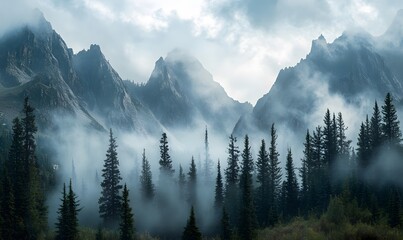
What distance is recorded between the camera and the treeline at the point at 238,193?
2499 inches

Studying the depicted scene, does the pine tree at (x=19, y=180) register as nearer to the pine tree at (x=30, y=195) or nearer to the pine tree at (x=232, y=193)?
the pine tree at (x=30, y=195)

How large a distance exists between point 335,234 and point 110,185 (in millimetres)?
45123

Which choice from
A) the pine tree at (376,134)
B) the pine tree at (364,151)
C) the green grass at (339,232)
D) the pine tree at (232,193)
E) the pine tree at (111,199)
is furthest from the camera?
the pine tree at (232,193)

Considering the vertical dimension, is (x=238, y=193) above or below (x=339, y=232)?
above

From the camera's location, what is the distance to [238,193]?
9388 cm

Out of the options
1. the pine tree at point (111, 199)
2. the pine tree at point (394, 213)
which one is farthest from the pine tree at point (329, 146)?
the pine tree at point (111, 199)

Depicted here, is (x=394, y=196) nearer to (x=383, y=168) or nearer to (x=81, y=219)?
(x=383, y=168)

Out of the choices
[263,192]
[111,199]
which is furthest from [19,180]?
[263,192]

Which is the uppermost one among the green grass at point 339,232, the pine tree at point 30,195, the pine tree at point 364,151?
the pine tree at point 364,151

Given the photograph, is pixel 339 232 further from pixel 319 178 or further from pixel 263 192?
pixel 263 192

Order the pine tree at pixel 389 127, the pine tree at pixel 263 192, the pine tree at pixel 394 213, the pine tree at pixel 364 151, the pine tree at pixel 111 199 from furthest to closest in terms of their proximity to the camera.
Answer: the pine tree at pixel 263 192, the pine tree at pixel 364 151, the pine tree at pixel 389 127, the pine tree at pixel 111 199, the pine tree at pixel 394 213

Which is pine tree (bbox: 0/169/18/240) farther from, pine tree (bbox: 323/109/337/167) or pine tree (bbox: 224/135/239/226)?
pine tree (bbox: 323/109/337/167)

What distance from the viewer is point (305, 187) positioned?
93250mm

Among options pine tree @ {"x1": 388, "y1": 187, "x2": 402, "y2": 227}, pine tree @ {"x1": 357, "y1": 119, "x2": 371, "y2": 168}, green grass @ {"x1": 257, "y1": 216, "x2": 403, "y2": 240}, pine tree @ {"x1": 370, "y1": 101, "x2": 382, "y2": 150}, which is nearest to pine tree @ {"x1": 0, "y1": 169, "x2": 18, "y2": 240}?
Result: green grass @ {"x1": 257, "y1": 216, "x2": 403, "y2": 240}
